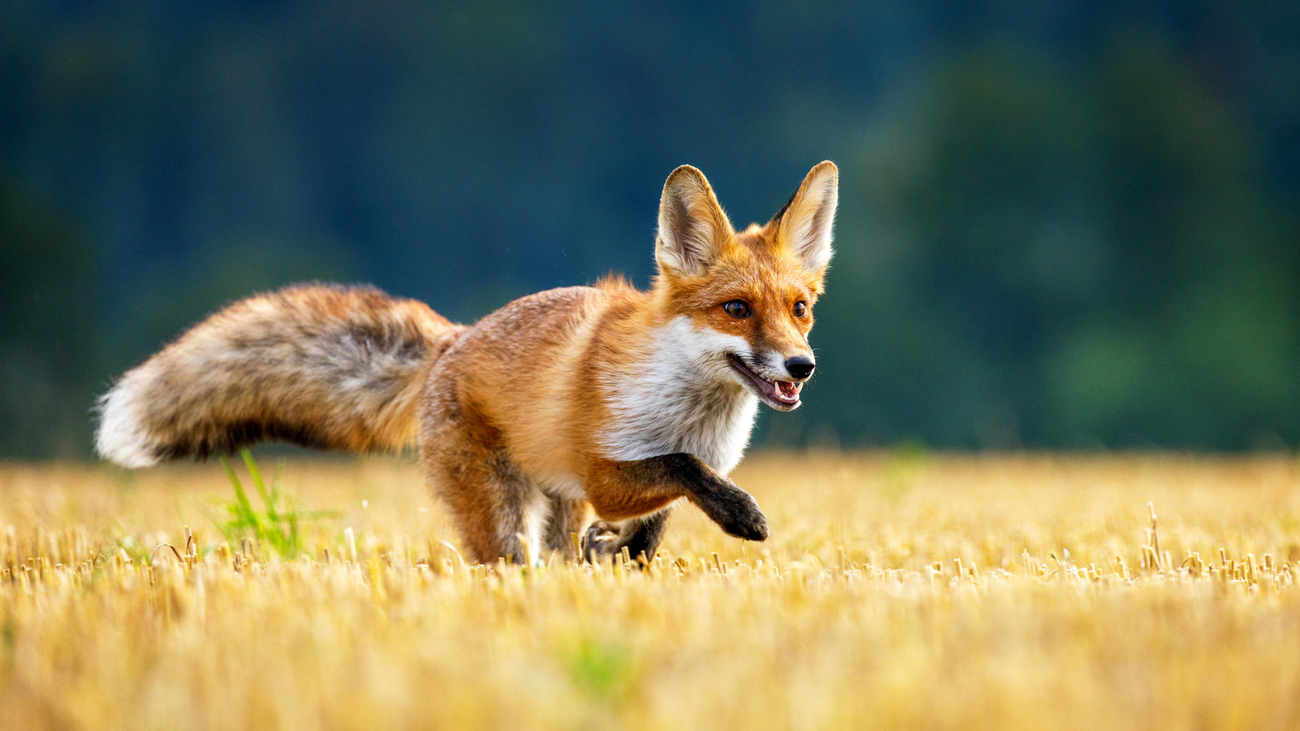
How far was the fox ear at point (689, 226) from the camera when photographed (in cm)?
444

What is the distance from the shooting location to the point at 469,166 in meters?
32.2

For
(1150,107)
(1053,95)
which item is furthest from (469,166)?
(1150,107)

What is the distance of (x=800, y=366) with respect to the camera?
391cm

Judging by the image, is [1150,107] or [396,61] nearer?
[1150,107]

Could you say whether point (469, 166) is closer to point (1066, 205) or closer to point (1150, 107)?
point (1066, 205)

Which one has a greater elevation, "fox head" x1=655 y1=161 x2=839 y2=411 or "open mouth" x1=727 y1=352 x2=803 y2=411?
"fox head" x1=655 y1=161 x2=839 y2=411

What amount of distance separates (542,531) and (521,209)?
27.5 m

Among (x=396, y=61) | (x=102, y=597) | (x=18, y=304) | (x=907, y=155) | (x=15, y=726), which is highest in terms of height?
(x=396, y=61)

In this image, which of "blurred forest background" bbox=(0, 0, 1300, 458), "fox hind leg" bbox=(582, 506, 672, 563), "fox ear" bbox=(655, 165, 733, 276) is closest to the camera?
"fox ear" bbox=(655, 165, 733, 276)

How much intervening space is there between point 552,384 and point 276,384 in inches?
59.0

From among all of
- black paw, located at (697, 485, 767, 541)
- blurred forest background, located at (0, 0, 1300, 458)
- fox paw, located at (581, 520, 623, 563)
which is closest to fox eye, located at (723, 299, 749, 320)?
black paw, located at (697, 485, 767, 541)

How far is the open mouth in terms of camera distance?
4020 mm

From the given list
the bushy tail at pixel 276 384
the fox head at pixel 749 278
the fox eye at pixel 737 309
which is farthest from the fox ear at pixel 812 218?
the bushy tail at pixel 276 384

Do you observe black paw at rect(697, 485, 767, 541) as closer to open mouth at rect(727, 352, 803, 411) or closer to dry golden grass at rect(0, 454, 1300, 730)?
dry golden grass at rect(0, 454, 1300, 730)
